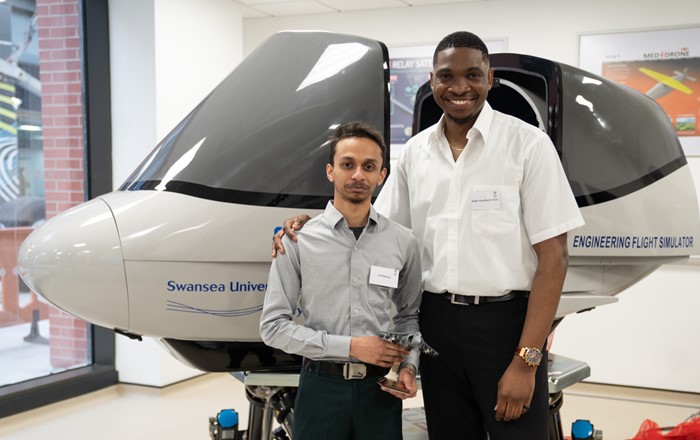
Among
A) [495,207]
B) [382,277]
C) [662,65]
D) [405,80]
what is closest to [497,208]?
[495,207]

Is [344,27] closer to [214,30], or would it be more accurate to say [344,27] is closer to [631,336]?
[214,30]

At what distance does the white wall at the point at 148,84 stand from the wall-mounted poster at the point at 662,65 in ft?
9.93

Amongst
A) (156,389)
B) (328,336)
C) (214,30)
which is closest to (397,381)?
(328,336)

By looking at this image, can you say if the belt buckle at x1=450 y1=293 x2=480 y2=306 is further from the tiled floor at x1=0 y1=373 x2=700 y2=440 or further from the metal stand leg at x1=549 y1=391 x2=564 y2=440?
the tiled floor at x1=0 y1=373 x2=700 y2=440

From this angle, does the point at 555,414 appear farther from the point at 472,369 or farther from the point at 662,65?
the point at 662,65

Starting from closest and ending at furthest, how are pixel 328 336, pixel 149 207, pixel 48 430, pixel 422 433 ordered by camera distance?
1. pixel 328 336
2. pixel 149 207
3. pixel 422 433
4. pixel 48 430

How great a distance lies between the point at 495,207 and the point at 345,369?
0.59 metres

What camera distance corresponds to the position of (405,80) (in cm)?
615

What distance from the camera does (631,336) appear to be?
5.51 meters

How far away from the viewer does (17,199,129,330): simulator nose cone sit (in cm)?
226

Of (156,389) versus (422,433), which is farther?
(156,389)

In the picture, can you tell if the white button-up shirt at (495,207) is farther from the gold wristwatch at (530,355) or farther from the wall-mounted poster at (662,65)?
the wall-mounted poster at (662,65)

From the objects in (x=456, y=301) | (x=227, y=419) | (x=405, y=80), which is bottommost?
(x=227, y=419)

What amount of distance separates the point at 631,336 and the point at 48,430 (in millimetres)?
4125
